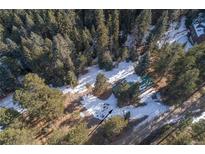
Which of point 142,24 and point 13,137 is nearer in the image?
point 13,137

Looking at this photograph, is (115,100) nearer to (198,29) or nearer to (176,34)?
(176,34)

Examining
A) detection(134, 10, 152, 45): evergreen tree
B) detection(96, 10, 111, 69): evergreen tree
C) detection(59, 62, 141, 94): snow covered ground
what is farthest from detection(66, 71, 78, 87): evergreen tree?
detection(134, 10, 152, 45): evergreen tree

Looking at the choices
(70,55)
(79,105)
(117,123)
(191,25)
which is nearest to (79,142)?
(117,123)

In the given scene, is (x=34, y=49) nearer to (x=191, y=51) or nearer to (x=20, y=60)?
(x=20, y=60)

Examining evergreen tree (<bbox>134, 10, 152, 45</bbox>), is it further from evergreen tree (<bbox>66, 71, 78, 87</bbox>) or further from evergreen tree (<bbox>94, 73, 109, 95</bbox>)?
evergreen tree (<bbox>66, 71, 78, 87</bbox>)

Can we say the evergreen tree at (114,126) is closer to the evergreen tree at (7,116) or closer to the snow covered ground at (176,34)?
the evergreen tree at (7,116)

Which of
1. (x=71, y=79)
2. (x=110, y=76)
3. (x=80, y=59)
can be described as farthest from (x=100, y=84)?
(x=80, y=59)
